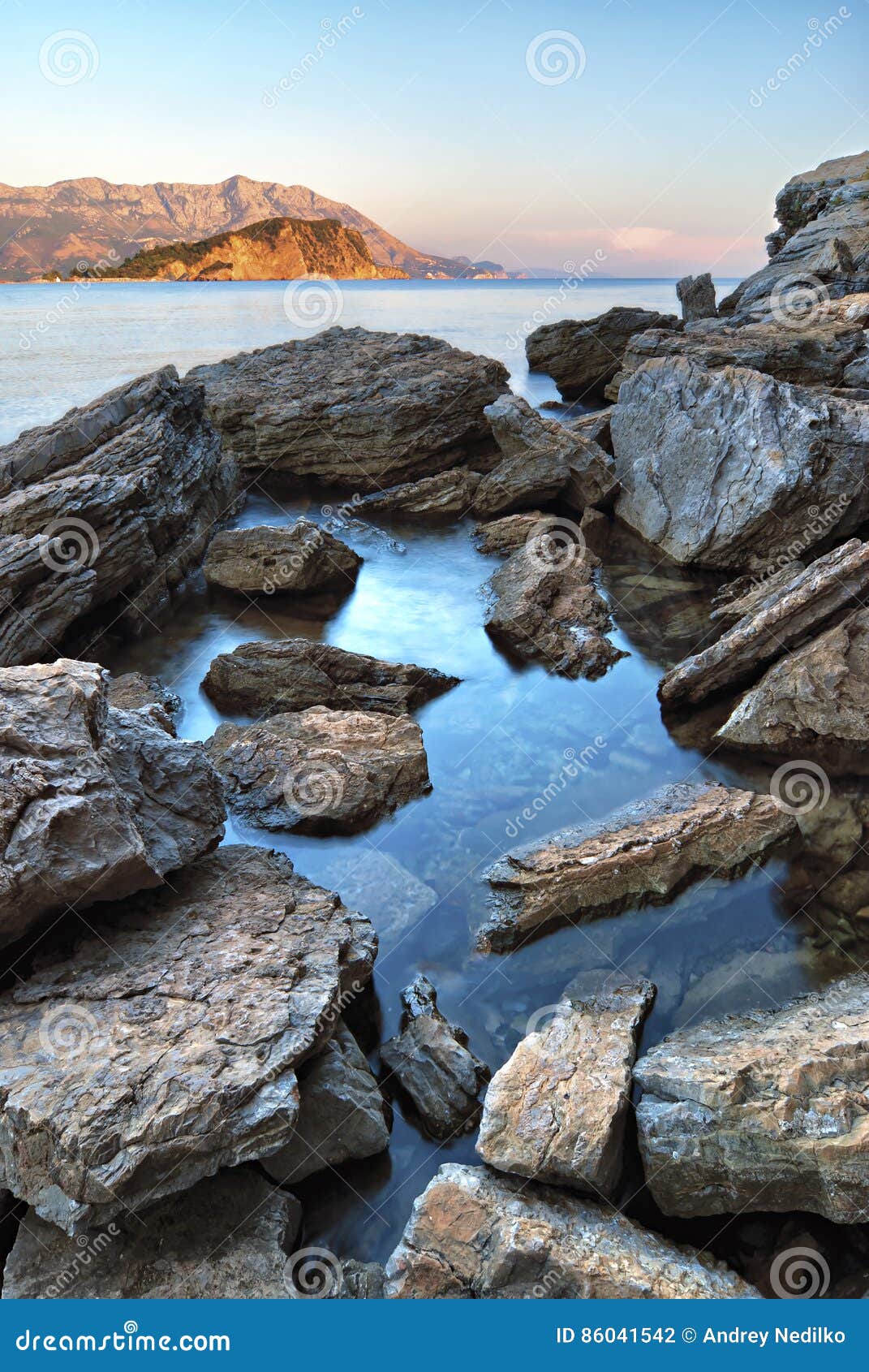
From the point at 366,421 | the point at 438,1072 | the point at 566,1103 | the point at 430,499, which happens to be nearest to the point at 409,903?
the point at 438,1072

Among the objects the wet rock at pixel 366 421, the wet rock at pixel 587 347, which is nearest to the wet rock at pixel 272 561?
the wet rock at pixel 366 421

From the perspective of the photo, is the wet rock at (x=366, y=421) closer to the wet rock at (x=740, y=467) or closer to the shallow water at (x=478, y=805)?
the shallow water at (x=478, y=805)

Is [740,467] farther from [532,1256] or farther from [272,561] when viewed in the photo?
[532,1256]

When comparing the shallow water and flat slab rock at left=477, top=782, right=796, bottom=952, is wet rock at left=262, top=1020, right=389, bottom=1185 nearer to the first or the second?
the shallow water

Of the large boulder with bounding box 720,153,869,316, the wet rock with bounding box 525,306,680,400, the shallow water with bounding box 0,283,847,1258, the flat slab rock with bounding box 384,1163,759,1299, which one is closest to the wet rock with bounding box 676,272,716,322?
the large boulder with bounding box 720,153,869,316

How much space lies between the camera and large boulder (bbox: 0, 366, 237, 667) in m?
11.0

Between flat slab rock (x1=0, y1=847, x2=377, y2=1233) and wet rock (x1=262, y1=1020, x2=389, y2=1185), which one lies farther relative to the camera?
wet rock (x1=262, y1=1020, x2=389, y2=1185)

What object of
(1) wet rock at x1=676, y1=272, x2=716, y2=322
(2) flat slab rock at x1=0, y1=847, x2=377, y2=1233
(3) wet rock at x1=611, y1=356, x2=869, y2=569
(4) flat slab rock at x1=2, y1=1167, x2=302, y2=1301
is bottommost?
(4) flat slab rock at x1=2, y1=1167, x2=302, y2=1301

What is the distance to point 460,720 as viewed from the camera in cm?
1061

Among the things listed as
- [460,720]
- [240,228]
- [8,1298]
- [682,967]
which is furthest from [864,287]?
[240,228]

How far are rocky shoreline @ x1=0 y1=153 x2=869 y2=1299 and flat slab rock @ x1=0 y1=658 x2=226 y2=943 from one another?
0.08 ft

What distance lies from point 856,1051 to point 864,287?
22353 mm

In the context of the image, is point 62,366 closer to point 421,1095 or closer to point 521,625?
point 521,625

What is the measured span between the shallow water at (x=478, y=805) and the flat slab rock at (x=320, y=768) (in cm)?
21
